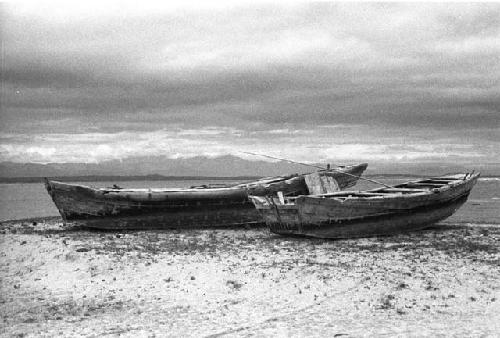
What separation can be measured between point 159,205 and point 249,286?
7.63 metres

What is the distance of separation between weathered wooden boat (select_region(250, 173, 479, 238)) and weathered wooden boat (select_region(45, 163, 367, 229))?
183 centimetres

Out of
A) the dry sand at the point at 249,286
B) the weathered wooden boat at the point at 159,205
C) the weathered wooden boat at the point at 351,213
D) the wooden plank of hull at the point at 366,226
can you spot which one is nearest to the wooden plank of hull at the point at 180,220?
the weathered wooden boat at the point at 159,205

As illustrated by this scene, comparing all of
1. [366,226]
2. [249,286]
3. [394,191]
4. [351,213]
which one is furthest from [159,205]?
[394,191]

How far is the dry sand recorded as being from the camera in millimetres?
7398

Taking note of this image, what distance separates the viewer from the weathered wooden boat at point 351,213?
45.1ft

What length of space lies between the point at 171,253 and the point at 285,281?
3.61 metres

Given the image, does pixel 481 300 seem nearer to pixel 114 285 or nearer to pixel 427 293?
pixel 427 293

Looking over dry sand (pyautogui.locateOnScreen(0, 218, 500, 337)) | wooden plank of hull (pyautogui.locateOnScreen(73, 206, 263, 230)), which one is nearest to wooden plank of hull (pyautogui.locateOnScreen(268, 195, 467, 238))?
dry sand (pyautogui.locateOnScreen(0, 218, 500, 337))

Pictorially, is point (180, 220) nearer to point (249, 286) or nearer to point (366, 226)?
point (366, 226)

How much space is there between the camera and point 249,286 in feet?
30.8

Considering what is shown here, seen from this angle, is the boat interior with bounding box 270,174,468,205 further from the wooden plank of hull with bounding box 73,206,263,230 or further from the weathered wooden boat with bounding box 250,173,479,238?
the wooden plank of hull with bounding box 73,206,263,230

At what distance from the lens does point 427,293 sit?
8781mm

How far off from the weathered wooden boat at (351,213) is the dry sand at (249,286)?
0.42 meters

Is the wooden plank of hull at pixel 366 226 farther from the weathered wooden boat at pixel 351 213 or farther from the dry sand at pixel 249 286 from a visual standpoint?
the dry sand at pixel 249 286
